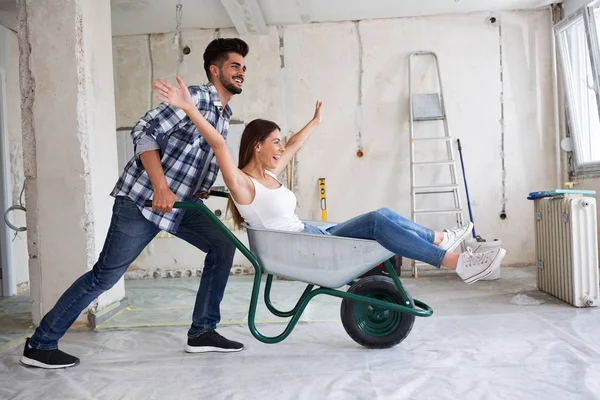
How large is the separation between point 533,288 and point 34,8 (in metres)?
3.96

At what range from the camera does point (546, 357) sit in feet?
7.82

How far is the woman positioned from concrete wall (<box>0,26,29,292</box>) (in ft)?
11.0

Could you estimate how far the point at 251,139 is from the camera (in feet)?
8.17

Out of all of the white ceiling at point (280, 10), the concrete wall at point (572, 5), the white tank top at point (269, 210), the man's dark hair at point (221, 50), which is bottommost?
the white tank top at point (269, 210)

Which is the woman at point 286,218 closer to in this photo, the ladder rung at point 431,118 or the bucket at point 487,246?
the bucket at point 487,246

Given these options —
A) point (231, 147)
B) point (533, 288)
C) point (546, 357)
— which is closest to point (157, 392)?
point (546, 357)

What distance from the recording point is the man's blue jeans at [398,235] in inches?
87.7

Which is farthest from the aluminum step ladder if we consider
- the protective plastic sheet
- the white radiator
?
the protective plastic sheet

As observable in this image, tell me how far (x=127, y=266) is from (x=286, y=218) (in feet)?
2.42

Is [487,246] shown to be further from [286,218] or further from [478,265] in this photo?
[286,218]

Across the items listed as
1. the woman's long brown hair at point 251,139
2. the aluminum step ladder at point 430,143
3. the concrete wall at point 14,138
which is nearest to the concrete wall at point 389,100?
the aluminum step ladder at point 430,143

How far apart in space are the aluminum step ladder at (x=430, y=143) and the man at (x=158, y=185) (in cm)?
300

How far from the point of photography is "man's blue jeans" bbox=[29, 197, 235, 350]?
7.76 ft

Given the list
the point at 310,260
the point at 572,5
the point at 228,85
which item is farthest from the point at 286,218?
the point at 572,5
